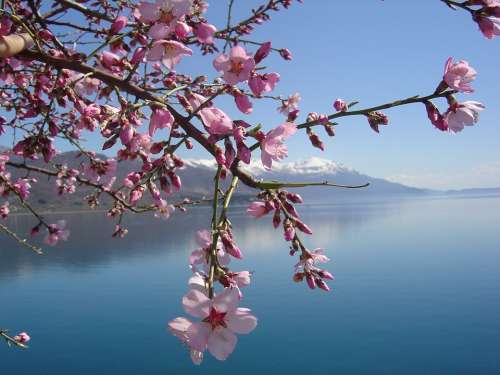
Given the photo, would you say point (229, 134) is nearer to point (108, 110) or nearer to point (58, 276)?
point (108, 110)

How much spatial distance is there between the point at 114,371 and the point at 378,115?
2548 centimetres

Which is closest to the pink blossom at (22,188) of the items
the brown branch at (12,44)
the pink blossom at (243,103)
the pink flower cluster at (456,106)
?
the brown branch at (12,44)

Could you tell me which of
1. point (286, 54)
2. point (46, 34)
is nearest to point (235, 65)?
point (46, 34)

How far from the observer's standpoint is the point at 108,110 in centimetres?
162

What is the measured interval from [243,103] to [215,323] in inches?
30.0

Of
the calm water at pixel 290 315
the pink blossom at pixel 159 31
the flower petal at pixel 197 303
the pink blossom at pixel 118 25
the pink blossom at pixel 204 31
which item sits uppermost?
the pink blossom at pixel 118 25

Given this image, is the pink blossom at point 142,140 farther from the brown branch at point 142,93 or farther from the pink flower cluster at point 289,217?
the pink flower cluster at point 289,217

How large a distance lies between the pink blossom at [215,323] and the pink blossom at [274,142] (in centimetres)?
52

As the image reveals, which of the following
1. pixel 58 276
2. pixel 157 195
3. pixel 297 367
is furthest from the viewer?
pixel 58 276

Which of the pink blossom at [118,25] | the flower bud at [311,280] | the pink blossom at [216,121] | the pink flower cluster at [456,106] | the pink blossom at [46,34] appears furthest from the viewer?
the pink blossom at [46,34]

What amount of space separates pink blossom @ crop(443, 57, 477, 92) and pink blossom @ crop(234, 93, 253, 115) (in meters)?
0.71

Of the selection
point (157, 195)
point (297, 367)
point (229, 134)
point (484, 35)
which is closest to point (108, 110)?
point (157, 195)

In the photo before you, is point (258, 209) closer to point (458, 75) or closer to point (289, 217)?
point (289, 217)

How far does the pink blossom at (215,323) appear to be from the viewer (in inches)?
39.6
